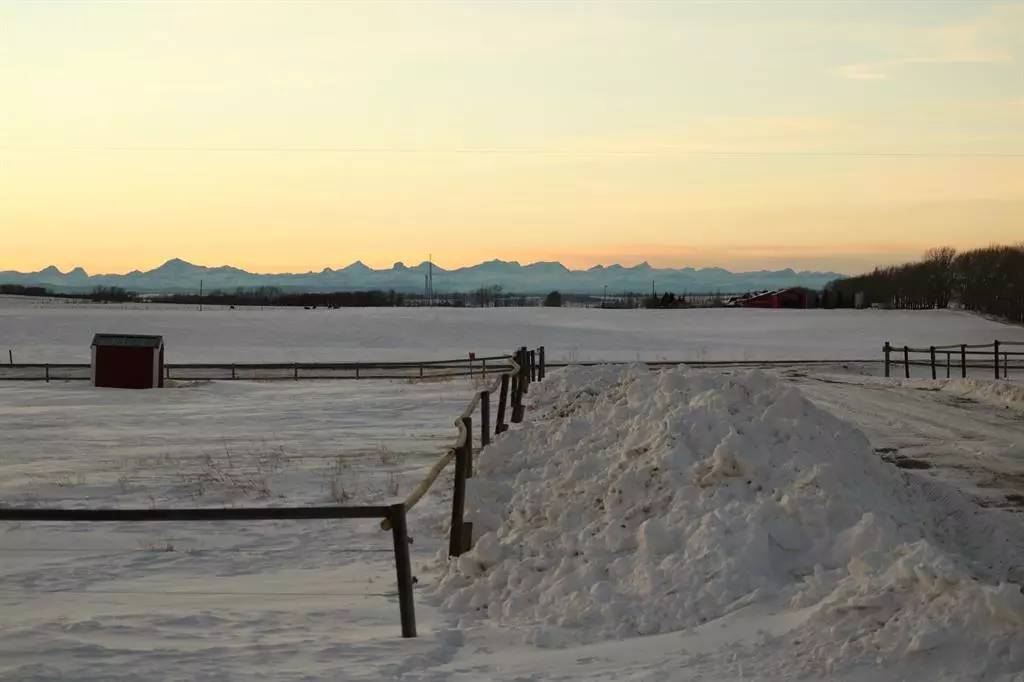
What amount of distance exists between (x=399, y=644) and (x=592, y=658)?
4.23ft

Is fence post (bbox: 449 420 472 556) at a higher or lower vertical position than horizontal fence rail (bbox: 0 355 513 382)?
higher

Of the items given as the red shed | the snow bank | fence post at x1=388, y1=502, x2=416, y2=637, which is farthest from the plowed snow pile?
the red shed

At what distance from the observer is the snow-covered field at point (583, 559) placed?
5.77 meters

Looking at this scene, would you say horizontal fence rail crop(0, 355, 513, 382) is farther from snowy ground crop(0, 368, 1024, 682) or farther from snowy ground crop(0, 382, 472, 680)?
snowy ground crop(0, 368, 1024, 682)

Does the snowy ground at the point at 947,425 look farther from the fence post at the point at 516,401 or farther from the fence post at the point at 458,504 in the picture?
the fence post at the point at 516,401

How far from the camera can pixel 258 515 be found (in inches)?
267

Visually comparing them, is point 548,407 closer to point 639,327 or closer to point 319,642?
point 319,642

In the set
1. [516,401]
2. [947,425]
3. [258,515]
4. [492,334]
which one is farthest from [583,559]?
[492,334]

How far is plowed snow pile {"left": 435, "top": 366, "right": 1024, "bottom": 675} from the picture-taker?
18.0 ft

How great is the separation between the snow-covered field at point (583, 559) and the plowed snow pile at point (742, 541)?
0.7 inches

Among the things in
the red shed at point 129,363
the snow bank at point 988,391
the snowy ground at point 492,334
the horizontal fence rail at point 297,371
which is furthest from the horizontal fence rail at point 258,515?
the snowy ground at point 492,334

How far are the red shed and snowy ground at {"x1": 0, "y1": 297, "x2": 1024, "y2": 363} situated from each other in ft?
79.7

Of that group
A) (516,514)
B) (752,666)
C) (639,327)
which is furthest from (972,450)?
(639,327)

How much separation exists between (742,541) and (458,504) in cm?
275
